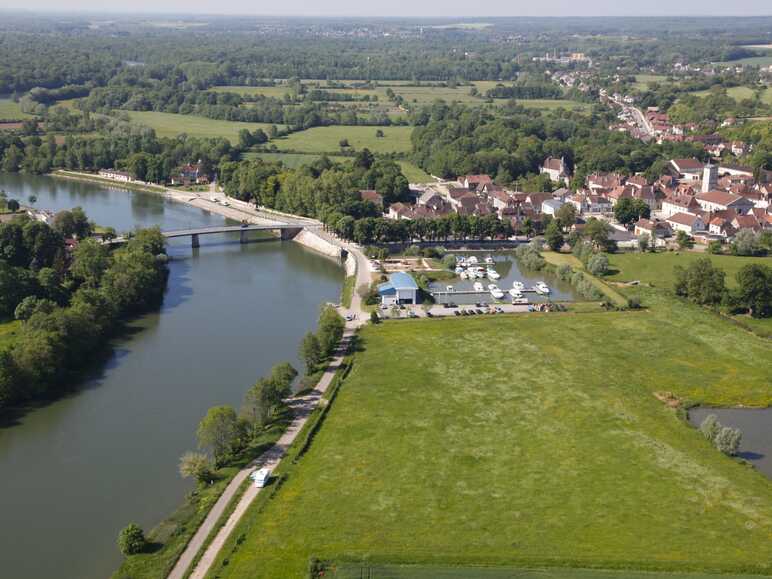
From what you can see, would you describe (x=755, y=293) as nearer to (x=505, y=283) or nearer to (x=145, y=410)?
(x=505, y=283)

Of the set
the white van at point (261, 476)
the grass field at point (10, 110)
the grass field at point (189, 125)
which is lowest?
the white van at point (261, 476)

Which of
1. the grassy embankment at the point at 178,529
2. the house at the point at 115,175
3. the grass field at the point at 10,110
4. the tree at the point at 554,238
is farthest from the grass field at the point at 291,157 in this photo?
the grassy embankment at the point at 178,529

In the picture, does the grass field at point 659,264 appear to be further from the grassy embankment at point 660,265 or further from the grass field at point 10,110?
the grass field at point 10,110

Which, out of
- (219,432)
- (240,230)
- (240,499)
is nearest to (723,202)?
(240,230)

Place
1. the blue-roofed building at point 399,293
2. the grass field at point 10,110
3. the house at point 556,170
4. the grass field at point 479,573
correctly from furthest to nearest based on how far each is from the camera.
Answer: the grass field at point 10,110 → the house at point 556,170 → the blue-roofed building at point 399,293 → the grass field at point 479,573

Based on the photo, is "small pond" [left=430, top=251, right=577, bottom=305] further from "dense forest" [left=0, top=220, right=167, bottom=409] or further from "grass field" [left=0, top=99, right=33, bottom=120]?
"grass field" [left=0, top=99, right=33, bottom=120]

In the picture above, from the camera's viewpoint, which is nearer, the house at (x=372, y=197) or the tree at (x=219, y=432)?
the tree at (x=219, y=432)

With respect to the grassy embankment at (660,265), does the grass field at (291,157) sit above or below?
above
